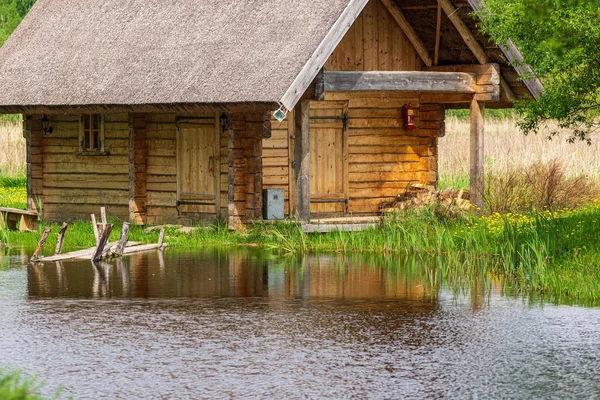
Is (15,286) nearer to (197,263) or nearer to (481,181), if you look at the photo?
(197,263)

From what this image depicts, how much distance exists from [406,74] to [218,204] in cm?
448

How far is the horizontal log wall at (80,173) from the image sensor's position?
960 inches

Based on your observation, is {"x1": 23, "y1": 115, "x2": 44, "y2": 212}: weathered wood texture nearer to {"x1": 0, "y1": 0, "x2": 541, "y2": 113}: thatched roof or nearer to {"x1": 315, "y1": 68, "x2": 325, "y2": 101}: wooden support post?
{"x1": 0, "y1": 0, "x2": 541, "y2": 113}: thatched roof

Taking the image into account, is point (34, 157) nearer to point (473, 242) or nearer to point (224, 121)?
point (224, 121)

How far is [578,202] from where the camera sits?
72.5ft

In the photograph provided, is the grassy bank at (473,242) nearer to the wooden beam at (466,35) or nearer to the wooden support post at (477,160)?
the wooden support post at (477,160)

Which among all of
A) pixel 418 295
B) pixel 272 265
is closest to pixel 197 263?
pixel 272 265

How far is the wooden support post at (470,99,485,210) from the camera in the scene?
22.4 meters

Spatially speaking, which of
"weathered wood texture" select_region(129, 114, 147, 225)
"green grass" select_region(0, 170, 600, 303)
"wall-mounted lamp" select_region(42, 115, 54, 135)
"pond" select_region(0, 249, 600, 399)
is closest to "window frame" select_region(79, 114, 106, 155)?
"wall-mounted lamp" select_region(42, 115, 54, 135)

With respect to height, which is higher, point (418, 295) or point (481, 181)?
point (481, 181)

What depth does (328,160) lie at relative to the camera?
76.9ft

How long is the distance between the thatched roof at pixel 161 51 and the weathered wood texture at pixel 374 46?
2.03 meters

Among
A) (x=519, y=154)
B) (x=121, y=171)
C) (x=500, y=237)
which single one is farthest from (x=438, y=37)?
(x=519, y=154)

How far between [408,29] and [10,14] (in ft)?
145
